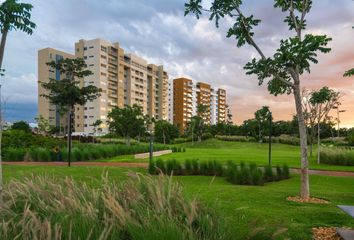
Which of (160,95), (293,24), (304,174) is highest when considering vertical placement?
(160,95)

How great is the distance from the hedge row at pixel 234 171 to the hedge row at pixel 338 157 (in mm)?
8864

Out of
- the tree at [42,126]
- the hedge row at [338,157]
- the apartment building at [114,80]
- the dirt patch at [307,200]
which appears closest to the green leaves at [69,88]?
the hedge row at [338,157]

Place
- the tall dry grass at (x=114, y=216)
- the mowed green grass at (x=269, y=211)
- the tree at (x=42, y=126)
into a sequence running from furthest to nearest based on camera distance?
the tree at (x=42, y=126) < the mowed green grass at (x=269, y=211) < the tall dry grass at (x=114, y=216)

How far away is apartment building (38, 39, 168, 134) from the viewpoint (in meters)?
98.7

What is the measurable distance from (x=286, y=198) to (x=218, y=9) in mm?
5470

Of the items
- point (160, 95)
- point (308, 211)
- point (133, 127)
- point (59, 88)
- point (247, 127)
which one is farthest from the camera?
point (160, 95)

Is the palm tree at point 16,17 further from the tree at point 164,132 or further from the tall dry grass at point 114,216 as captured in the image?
the tree at point 164,132

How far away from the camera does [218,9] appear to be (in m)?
9.62

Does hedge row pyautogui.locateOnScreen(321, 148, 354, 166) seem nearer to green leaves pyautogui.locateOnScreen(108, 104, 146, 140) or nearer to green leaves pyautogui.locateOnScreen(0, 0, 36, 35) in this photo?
green leaves pyautogui.locateOnScreen(0, 0, 36, 35)

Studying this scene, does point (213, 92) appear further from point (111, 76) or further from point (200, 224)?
point (200, 224)

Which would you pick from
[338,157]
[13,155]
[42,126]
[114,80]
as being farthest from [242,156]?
[114,80]

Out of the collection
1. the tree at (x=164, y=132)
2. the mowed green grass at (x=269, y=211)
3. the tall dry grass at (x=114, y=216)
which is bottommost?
the mowed green grass at (x=269, y=211)

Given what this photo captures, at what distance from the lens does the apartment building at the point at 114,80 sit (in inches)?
3885

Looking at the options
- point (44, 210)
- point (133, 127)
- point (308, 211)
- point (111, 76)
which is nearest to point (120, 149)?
point (133, 127)
